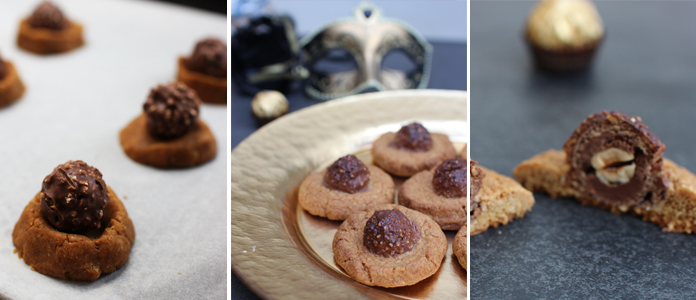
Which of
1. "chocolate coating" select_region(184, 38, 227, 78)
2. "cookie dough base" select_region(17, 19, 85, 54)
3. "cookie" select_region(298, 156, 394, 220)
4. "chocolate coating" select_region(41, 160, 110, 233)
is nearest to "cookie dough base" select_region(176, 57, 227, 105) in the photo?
"chocolate coating" select_region(184, 38, 227, 78)

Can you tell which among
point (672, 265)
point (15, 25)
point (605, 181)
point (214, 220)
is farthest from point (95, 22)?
point (672, 265)

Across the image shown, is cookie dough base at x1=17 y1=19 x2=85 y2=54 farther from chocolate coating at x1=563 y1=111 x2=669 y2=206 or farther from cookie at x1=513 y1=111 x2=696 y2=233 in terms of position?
chocolate coating at x1=563 y1=111 x2=669 y2=206

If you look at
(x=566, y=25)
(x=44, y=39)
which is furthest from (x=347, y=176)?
(x=44, y=39)

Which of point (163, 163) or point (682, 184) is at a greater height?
point (682, 184)

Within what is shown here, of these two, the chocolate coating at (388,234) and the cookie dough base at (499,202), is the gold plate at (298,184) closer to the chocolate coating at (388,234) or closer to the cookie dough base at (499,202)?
the chocolate coating at (388,234)

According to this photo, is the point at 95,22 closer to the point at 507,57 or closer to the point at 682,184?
the point at 507,57

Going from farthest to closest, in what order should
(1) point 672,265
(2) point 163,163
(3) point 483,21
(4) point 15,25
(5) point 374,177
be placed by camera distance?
(3) point 483,21
(4) point 15,25
(2) point 163,163
(5) point 374,177
(1) point 672,265
